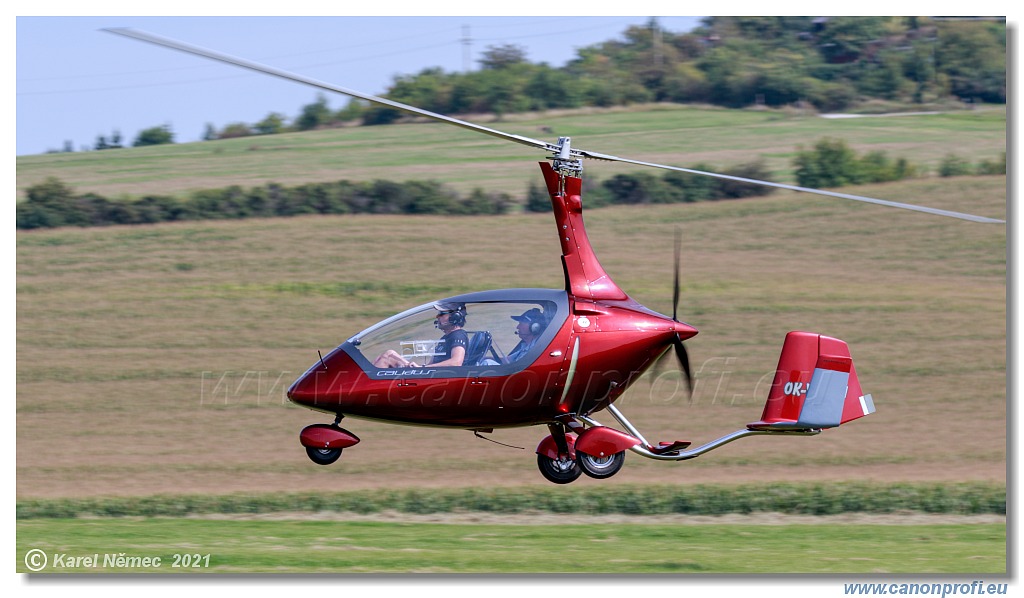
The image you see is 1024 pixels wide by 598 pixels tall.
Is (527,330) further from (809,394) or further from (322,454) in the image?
(809,394)

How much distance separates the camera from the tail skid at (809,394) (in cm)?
1174

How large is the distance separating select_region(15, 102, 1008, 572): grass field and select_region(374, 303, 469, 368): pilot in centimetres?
503

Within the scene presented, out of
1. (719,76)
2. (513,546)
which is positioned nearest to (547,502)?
(513,546)

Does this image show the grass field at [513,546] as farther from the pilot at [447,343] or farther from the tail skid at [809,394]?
the pilot at [447,343]

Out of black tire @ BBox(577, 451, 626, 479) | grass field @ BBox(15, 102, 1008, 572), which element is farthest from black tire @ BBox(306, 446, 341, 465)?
grass field @ BBox(15, 102, 1008, 572)

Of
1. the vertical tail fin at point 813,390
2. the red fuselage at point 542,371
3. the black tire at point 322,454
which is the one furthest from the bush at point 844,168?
the black tire at point 322,454

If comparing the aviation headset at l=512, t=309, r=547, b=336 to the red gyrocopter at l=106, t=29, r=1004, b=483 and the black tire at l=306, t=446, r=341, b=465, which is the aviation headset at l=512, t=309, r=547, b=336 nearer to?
the red gyrocopter at l=106, t=29, r=1004, b=483

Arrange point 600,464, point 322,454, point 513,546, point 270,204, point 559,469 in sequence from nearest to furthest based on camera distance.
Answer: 1. point 322,454
2. point 600,464
3. point 559,469
4. point 513,546
5. point 270,204

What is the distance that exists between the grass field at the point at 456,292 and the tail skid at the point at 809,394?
15.7 feet

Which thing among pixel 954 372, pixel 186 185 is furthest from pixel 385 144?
pixel 954 372

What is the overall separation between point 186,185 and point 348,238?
21.5ft

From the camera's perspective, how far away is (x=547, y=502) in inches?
765

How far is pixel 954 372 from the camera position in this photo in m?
24.2

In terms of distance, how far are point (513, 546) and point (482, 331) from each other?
6311mm
